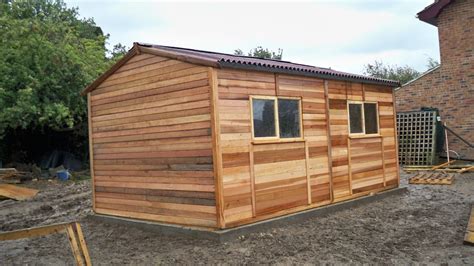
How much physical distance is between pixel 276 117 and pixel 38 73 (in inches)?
427

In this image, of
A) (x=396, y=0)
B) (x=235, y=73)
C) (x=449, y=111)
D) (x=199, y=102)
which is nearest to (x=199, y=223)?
(x=199, y=102)

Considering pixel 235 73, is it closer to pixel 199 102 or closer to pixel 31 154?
pixel 199 102

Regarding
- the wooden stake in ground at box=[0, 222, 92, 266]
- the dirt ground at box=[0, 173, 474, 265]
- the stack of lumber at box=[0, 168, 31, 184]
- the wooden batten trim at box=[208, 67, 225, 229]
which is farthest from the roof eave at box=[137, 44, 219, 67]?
the stack of lumber at box=[0, 168, 31, 184]

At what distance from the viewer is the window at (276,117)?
659cm

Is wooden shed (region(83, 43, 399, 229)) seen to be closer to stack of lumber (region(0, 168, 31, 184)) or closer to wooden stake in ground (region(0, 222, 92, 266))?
wooden stake in ground (region(0, 222, 92, 266))

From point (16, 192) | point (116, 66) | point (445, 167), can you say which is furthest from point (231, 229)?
point (445, 167)

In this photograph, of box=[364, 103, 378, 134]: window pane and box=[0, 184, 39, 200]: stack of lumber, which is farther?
box=[0, 184, 39, 200]: stack of lumber

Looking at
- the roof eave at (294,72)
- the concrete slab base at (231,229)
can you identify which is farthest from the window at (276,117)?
the concrete slab base at (231,229)

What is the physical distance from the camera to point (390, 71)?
30797mm

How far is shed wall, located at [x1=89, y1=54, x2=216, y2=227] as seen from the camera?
6.18 m

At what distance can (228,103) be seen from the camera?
6137 millimetres

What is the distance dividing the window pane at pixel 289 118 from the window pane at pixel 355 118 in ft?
6.13

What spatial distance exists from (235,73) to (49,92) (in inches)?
420

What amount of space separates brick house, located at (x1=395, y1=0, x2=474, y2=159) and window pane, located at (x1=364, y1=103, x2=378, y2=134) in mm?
6676
